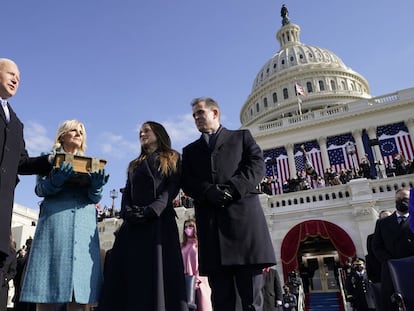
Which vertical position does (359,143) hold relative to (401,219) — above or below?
above

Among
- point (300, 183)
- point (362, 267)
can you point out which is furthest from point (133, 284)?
point (300, 183)

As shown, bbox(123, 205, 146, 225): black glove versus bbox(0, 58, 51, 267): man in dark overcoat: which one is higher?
bbox(0, 58, 51, 267): man in dark overcoat

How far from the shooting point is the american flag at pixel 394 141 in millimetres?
28203

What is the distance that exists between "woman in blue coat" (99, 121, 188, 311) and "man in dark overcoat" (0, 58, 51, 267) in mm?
827

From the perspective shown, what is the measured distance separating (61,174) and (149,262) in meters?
1.01

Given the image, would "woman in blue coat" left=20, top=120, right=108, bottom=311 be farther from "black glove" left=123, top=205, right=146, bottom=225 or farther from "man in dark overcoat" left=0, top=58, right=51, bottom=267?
"black glove" left=123, top=205, right=146, bottom=225

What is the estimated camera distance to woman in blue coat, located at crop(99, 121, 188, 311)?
2.78 meters

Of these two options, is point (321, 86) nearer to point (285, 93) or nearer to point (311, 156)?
point (285, 93)

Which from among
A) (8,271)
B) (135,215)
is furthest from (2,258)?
(8,271)

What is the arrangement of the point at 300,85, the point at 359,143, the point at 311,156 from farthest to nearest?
1. the point at 300,85
2. the point at 311,156
3. the point at 359,143

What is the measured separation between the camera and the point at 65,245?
2875mm

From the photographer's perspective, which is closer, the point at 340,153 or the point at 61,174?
the point at 61,174

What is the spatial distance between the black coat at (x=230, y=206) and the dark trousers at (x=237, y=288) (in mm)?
97

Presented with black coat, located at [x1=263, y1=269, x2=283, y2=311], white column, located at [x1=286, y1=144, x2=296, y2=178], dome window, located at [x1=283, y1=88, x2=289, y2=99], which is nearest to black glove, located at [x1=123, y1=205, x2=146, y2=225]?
black coat, located at [x1=263, y1=269, x2=283, y2=311]
